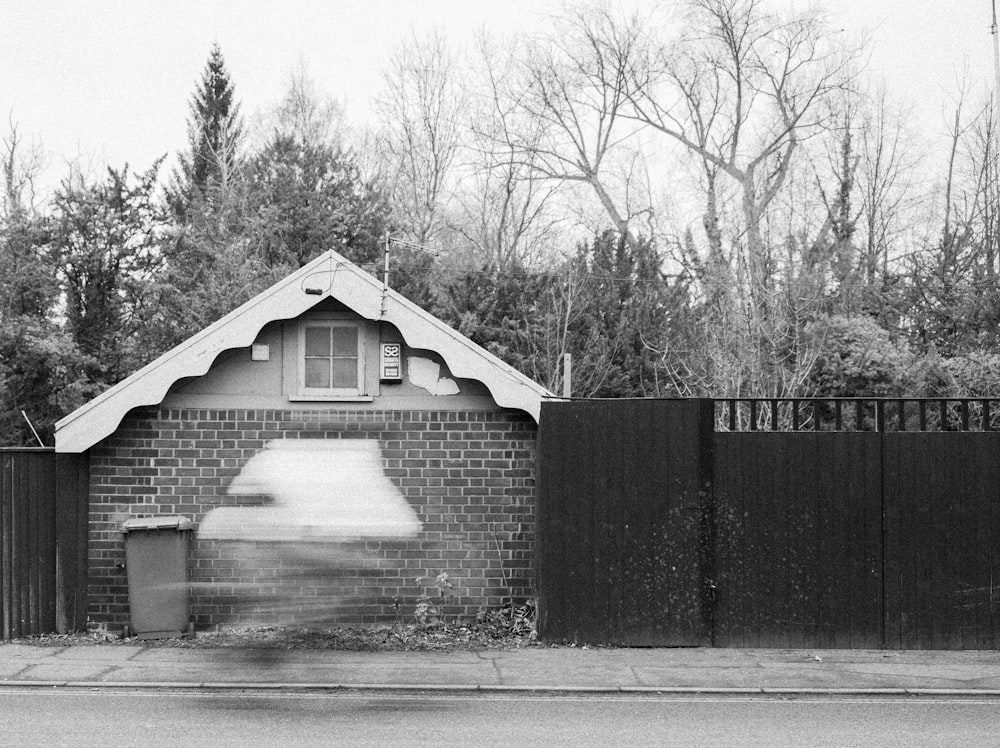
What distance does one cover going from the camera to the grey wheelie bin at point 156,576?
11641mm

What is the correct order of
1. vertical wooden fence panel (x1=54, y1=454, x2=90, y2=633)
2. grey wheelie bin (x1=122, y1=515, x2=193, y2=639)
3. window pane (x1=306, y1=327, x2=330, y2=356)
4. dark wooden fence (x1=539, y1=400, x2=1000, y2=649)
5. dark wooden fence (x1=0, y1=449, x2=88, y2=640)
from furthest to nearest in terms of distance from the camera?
window pane (x1=306, y1=327, x2=330, y2=356) → vertical wooden fence panel (x1=54, y1=454, x2=90, y2=633) → dark wooden fence (x1=0, y1=449, x2=88, y2=640) → grey wheelie bin (x1=122, y1=515, x2=193, y2=639) → dark wooden fence (x1=539, y1=400, x2=1000, y2=649)

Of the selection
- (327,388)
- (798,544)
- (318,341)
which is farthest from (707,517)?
(318,341)

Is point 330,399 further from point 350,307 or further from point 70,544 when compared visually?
point 70,544

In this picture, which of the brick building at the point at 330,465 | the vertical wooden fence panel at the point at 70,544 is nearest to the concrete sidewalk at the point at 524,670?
the vertical wooden fence panel at the point at 70,544

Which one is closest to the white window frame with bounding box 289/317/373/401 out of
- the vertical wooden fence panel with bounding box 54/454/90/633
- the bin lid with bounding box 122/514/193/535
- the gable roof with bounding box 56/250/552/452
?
the gable roof with bounding box 56/250/552/452

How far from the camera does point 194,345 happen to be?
38.5 feet

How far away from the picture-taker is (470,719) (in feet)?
28.3

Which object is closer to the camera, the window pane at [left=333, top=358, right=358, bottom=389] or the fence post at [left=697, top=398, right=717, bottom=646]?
the fence post at [left=697, top=398, right=717, bottom=646]

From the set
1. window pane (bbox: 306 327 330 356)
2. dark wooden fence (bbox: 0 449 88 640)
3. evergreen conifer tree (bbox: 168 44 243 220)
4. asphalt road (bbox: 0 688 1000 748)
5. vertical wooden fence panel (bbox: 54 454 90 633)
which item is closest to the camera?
asphalt road (bbox: 0 688 1000 748)

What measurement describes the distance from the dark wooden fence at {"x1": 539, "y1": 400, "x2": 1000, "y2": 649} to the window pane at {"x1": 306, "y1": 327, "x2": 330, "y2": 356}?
8.58 feet

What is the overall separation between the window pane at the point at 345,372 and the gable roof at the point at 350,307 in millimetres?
693

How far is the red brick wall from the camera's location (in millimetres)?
11992

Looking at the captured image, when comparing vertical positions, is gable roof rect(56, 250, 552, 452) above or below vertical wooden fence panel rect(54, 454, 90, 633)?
above

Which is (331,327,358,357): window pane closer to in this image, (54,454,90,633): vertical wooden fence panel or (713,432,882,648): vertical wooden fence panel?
(54,454,90,633): vertical wooden fence panel
